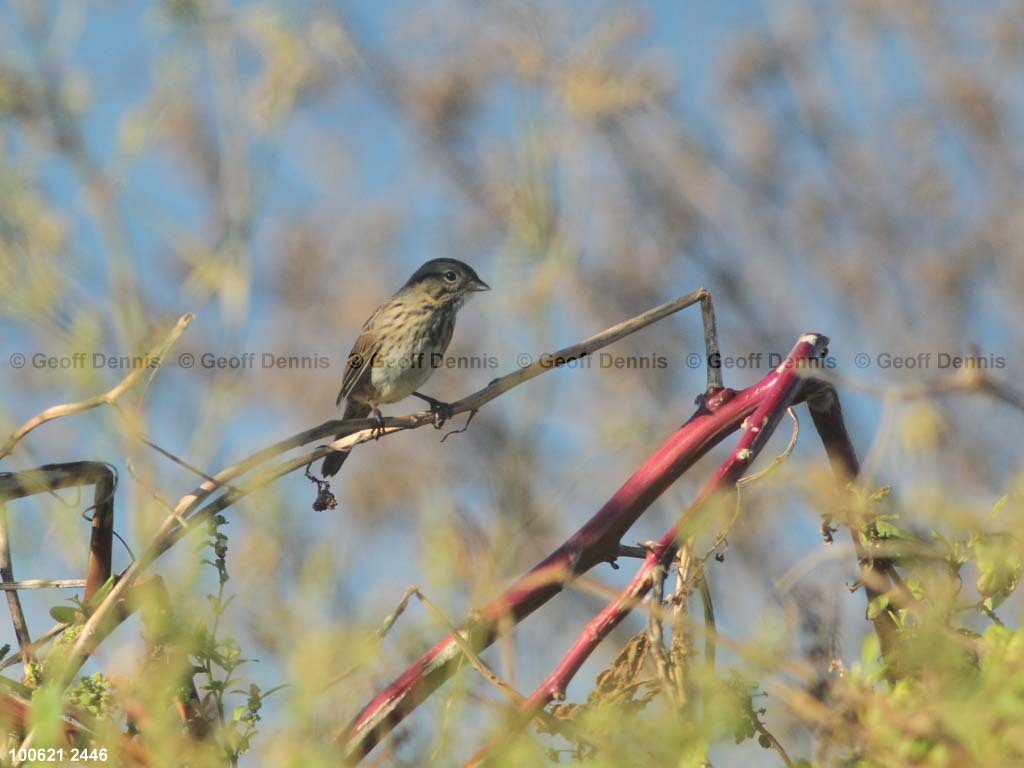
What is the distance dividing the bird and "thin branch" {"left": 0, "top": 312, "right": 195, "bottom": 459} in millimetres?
4558

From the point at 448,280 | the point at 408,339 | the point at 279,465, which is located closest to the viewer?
the point at 279,465

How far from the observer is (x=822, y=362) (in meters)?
1.30

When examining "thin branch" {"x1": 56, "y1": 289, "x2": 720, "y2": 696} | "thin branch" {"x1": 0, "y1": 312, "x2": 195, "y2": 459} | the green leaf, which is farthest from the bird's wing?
the green leaf

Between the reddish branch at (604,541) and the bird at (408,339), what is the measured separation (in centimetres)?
466

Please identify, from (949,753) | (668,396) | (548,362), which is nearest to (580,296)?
(668,396)

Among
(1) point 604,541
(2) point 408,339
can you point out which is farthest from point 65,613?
(2) point 408,339

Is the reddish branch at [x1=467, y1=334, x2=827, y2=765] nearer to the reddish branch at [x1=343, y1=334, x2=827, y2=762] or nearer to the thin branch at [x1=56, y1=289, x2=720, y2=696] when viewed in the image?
the reddish branch at [x1=343, y1=334, x2=827, y2=762]

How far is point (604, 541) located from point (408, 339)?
16.6 ft

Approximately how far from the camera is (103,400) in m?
1.28

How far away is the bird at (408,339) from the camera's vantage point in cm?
610

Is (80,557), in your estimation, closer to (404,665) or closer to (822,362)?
(404,665)

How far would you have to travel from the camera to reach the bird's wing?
6172 mm

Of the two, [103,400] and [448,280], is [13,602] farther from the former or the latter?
[448,280]

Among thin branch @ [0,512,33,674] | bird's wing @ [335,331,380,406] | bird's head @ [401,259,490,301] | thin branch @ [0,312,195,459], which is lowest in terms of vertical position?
thin branch @ [0,512,33,674]
